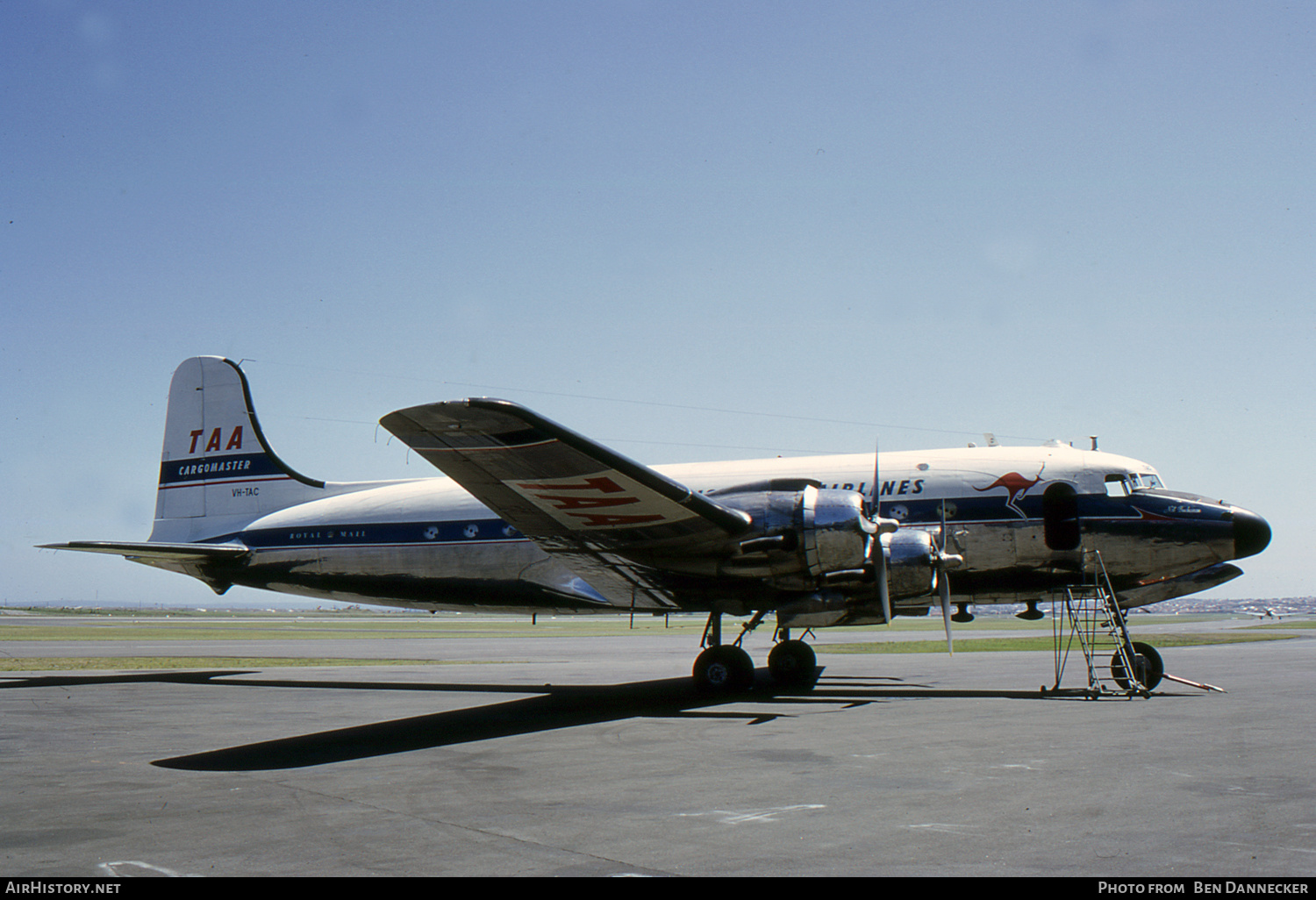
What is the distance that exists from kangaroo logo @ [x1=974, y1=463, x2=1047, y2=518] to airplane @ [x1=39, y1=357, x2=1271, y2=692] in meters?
0.03

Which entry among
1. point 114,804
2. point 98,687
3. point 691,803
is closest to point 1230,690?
point 691,803

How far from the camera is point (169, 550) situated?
767 inches

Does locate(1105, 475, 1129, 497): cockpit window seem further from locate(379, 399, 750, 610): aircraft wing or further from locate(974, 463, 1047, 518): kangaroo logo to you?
locate(379, 399, 750, 610): aircraft wing

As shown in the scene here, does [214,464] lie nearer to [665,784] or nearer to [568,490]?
[568,490]

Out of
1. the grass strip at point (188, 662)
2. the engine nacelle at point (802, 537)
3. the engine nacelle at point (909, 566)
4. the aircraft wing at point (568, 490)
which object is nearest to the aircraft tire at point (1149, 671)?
the engine nacelle at point (909, 566)

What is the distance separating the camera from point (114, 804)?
274 inches

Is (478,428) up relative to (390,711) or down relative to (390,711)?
up

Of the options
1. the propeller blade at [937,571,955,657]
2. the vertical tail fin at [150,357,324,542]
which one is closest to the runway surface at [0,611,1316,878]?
the propeller blade at [937,571,955,657]

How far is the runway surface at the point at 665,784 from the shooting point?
5.30 m

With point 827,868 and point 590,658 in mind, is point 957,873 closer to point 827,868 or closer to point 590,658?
point 827,868

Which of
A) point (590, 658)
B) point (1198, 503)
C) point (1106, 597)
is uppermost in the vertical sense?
point (1198, 503)

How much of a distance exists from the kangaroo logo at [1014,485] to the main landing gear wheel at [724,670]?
5193 mm

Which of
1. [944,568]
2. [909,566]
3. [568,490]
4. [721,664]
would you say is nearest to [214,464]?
[568,490]

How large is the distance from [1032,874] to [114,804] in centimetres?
646
